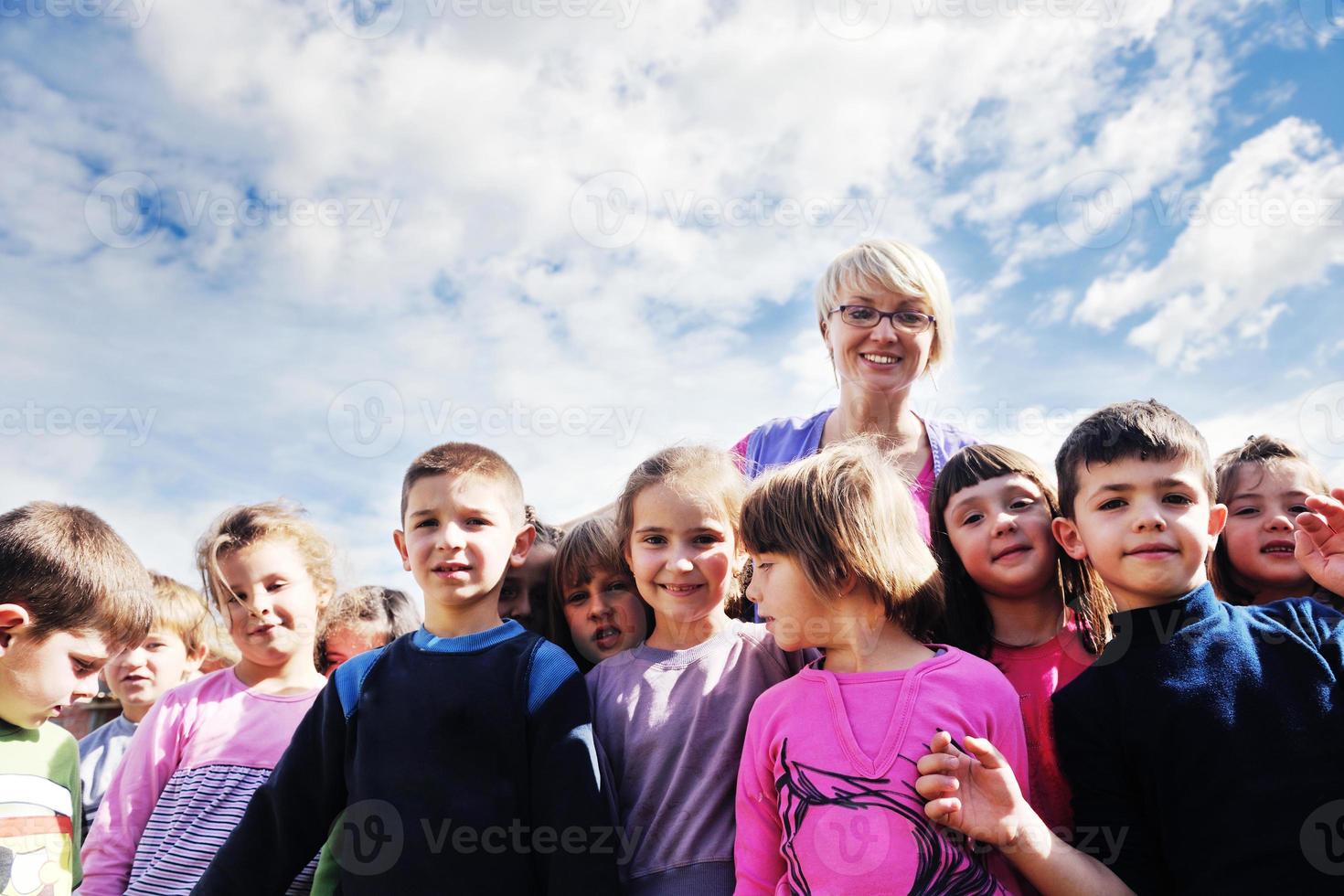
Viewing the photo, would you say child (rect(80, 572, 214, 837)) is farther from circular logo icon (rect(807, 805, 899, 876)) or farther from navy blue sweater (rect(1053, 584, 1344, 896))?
navy blue sweater (rect(1053, 584, 1344, 896))

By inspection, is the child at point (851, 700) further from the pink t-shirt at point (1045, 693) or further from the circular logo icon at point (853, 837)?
the pink t-shirt at point (1045, 693)

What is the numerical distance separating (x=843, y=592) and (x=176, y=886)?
262 centimetres

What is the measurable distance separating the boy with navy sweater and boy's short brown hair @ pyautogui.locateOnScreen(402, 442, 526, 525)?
1706 millimetres

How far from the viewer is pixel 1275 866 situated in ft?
7.19

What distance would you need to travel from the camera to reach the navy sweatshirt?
8.46 ft

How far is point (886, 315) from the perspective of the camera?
13.4ft

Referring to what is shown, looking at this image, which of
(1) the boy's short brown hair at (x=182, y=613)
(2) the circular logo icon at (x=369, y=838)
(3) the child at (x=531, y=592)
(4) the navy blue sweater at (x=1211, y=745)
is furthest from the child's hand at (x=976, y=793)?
(1) the boy's short brown hair at (x=182, y=613)

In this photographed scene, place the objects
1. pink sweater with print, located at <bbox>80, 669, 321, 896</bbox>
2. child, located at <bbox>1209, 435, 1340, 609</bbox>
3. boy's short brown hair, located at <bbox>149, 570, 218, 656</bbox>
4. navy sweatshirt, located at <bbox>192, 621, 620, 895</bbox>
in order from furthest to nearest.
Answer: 1. boy's short brown hair, located at <bbox>149, 570, 218, 656</bbox>
2. child, located at <bbox>1209, 435, 1340, 609</bbox>
3. pink sweater with print, located at <bbox>80, 669, 321, 896</bbox>
4. navy sweatshirt, located at <bbox>192, 621, 620, 895</bbox>

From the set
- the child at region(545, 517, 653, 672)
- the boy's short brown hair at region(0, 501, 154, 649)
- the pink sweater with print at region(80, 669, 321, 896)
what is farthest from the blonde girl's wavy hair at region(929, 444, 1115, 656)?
the boy's short brown hair at region(0, 501, 154, 649)

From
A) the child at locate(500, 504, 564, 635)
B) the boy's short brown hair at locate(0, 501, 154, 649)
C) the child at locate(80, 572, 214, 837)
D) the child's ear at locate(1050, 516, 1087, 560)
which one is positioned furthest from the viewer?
the child at locate(80, 572, 214, 837)

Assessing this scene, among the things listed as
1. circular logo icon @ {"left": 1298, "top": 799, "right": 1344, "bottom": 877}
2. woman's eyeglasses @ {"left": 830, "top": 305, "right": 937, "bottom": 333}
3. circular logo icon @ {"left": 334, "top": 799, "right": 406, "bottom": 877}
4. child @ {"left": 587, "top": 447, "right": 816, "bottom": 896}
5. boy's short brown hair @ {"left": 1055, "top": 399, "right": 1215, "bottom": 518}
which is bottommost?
circular logo icon @ {"left": 1298, "top": 799, "right": 1344, "bottom": 877}

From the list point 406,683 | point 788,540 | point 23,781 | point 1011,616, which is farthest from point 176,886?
point 1011,616

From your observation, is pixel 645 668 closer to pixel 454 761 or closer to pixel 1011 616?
pixel 454 761

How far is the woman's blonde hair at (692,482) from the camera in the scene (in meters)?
3.01
